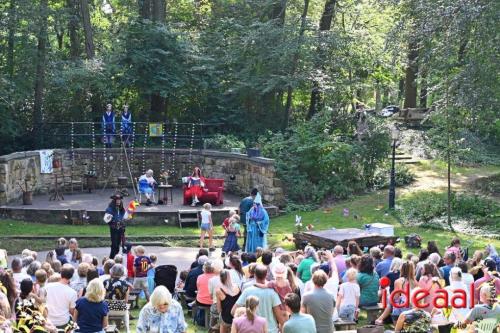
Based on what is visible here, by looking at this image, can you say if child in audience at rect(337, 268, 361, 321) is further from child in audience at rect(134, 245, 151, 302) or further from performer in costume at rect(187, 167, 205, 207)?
performer in costume at rect(187, 167, 205, 207)

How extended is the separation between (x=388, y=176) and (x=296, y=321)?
64.7ft

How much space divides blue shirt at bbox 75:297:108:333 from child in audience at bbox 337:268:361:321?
12.2ft

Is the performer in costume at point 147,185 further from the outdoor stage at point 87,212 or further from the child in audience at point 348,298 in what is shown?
the child in audience at point 348,298

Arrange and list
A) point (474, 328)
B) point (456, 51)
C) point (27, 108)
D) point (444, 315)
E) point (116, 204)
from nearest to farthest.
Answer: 1. point (474, 328)
2. point (444, 315)
3. point (116, 204)
4. point (456, 51)
5. point (27, 108)

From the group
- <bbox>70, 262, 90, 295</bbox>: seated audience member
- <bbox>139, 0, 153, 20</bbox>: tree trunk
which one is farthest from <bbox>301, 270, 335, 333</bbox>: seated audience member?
<bbox>139, 0, 153, 20</bbox>: tree trunk

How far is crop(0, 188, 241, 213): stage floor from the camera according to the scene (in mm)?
25641

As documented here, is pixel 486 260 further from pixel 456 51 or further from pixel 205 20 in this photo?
pixel 205 20

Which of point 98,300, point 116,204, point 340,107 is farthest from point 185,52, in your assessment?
point 98,300

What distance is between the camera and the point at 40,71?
29.8m

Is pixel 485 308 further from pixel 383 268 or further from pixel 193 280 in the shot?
pixel 193 280

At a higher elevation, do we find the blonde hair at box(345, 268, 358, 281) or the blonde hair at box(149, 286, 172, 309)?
the blonde hair at box(149, 286, 172, 309)

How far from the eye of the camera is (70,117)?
31469 mm

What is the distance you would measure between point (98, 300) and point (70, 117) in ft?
71.8

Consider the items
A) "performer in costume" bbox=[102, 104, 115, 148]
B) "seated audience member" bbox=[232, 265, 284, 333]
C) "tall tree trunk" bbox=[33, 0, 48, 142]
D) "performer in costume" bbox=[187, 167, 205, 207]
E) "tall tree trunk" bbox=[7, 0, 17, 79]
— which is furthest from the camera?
"performer in costume" bbox=[102, 104, 115, 148]
